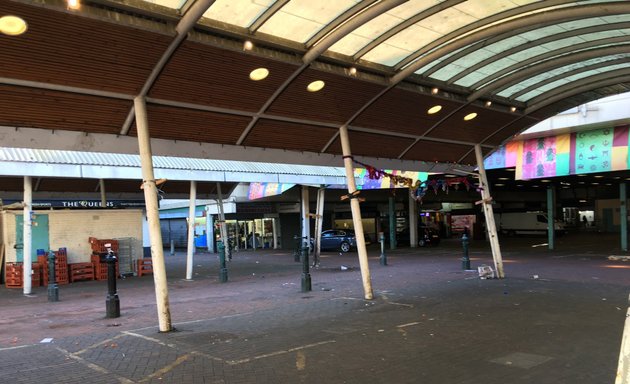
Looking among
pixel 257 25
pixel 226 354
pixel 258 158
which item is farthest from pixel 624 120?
pixel 226 354

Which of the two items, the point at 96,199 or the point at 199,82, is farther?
the point at 96,199

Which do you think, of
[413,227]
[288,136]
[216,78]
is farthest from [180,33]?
[413,227]

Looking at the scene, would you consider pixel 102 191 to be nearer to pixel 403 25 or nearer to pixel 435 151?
pixel 435 151

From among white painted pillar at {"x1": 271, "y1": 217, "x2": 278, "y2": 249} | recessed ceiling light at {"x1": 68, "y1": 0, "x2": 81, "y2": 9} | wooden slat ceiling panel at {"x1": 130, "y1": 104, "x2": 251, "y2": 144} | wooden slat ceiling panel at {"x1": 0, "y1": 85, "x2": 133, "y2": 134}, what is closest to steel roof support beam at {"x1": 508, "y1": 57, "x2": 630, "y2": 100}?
wooden slat ceiling panel at {"x1": 130, "y1": 104, "x2": 251, "y2": 144}

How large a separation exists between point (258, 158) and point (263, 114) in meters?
1.93

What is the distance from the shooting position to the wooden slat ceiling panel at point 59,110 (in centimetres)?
781

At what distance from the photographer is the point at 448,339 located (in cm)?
753

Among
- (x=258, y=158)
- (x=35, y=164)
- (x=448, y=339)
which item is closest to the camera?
(x=448, y=339)

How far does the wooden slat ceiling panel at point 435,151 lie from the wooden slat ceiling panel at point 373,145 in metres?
0.50

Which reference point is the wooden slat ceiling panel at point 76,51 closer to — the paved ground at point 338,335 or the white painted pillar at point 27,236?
the paved ground at point 338,335

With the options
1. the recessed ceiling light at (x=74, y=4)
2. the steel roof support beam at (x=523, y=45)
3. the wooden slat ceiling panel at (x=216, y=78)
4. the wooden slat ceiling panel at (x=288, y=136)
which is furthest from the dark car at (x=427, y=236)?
the recessed ceiling light at (x=74, y=4)

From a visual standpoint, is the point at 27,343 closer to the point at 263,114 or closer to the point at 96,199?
the point at 263,114

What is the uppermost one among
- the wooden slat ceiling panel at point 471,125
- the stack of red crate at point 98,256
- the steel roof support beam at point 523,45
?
the steel roof support beam at point 523,45

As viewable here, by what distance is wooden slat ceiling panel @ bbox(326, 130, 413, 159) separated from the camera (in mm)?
12523
